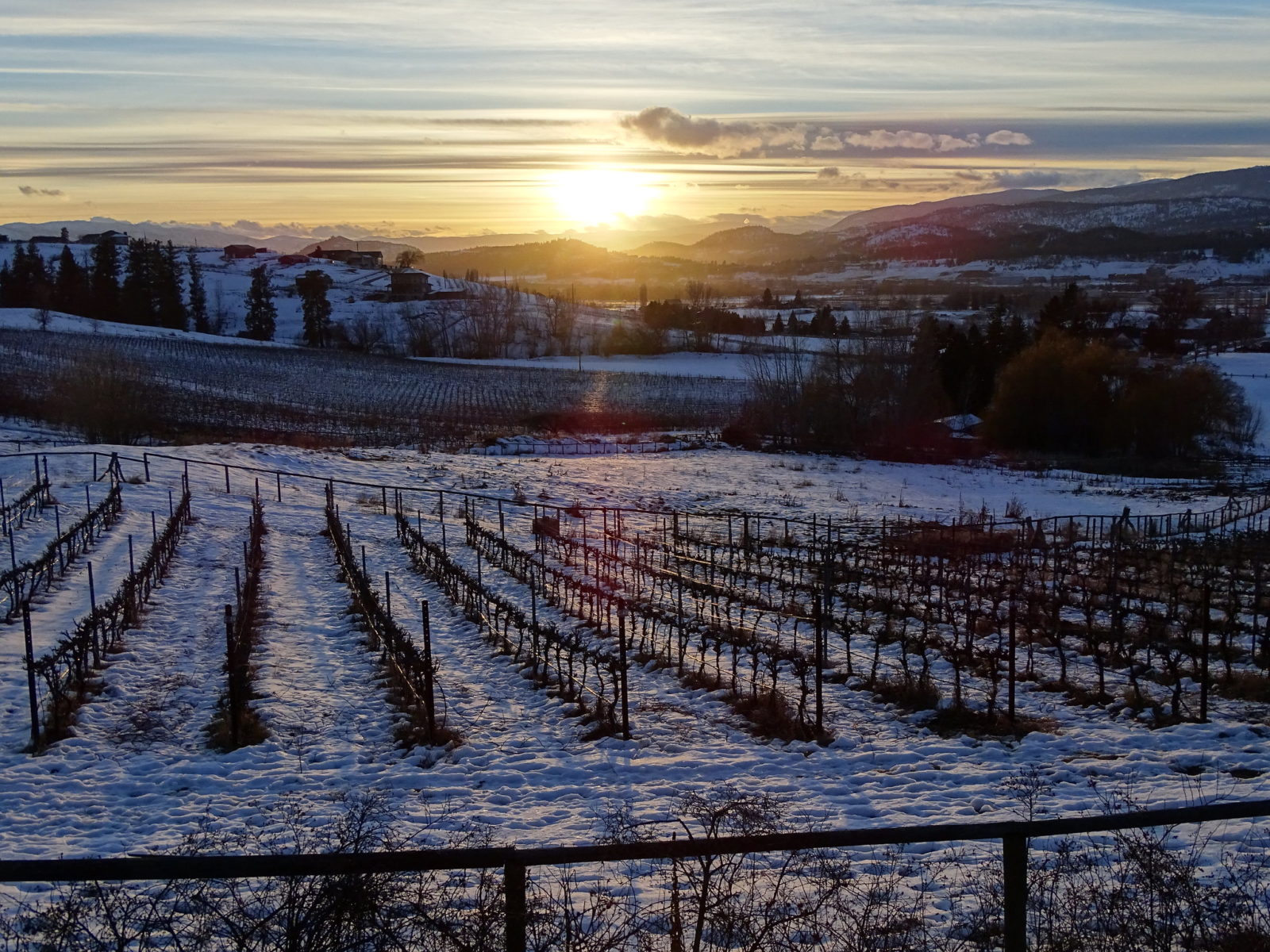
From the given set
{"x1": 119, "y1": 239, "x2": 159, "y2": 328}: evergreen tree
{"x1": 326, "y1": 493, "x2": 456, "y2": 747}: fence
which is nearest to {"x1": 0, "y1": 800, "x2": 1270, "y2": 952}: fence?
{"x1": 326, "y1": 493, "x2": 456, "y2": 747}: fence

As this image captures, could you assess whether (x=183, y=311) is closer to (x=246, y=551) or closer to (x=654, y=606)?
(x=246, y=551)

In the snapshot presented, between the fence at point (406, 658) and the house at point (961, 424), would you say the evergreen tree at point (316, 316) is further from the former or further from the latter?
the fence at point (406, 658)

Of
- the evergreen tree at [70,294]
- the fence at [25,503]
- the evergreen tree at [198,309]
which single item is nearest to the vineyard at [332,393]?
the fence at [25,503]

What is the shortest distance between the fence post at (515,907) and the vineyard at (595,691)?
212cm

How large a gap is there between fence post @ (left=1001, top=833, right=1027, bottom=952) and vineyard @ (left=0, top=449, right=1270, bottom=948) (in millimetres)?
1434

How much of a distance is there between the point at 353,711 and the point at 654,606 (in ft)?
16.5

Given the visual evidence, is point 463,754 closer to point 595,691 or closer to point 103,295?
point 595,691

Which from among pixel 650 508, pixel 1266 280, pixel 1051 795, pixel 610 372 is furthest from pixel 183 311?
pixel 1266 280

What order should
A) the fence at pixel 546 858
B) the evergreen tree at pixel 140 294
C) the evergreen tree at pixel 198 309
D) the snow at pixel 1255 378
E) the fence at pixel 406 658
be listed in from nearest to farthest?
the fence at pixel 546 858 < the fence at pixel 406 658 < the snow at pixel 1255 378 < the evergreen tree at pixel 140 294 < the evergreen tree at pixel 198 309

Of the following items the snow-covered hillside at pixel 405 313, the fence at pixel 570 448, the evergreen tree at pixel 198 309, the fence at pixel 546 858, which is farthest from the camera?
the snow-covered hillside at pixel 405 313

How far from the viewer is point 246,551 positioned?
1842cm

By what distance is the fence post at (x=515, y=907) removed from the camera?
342cm

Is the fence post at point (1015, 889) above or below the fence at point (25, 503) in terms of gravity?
above

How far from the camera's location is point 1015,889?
11.6 feet
